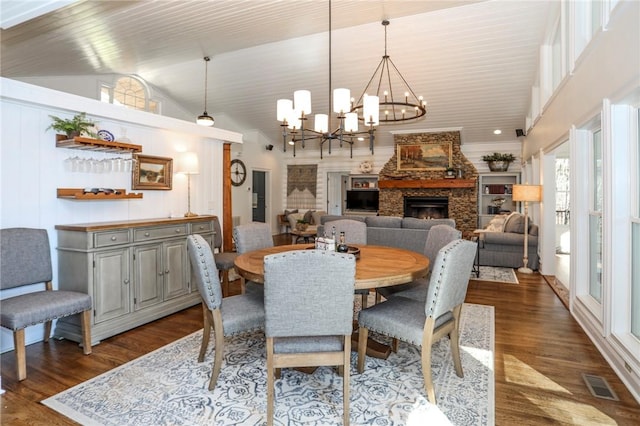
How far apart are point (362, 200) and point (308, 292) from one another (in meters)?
8.79

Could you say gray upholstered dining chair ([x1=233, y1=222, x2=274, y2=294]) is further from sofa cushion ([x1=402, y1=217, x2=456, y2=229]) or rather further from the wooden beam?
sofa cushion ([x1=402, y1=217, x2=456, y2=229])

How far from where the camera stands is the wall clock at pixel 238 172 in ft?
29.7

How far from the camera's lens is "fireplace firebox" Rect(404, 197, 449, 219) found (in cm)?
909

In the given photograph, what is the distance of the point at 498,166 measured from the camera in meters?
8.64

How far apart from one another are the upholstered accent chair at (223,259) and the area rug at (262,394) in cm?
123

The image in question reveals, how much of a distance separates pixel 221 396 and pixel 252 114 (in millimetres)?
7710

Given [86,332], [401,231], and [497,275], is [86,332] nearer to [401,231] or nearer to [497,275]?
[401,231]

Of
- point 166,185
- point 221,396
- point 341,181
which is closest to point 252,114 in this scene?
point 341,181

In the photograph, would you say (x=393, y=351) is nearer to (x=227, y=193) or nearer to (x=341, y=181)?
(x=227, y=193)

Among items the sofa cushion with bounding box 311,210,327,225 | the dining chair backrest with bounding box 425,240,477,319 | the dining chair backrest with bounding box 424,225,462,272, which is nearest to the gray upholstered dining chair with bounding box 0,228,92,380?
the dining chair backrest with bounding box 425,240,477,319

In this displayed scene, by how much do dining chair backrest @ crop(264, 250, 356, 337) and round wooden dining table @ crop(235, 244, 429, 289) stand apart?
251 mm

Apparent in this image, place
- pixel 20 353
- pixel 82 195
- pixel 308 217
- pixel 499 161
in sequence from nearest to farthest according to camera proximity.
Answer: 1. pixel 20 353
2. pixel 82 195
3. pixel 499 161
4. pixel 308 217

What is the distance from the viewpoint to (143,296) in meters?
3.46

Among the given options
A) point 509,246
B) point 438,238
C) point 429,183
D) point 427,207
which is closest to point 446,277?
point 438,238
